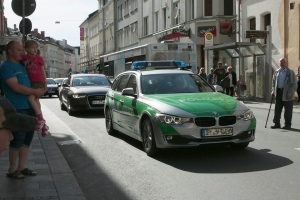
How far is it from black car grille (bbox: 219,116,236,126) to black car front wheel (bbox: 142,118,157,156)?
3.78 ft

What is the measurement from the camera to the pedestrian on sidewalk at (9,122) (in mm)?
3666

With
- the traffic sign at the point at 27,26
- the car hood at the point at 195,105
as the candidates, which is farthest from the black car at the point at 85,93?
the car hood at the point at 195,105

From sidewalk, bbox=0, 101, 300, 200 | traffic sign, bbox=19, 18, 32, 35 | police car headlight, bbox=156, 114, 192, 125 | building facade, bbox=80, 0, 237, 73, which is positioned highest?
building facade, bbox=80, 0, 237, 73

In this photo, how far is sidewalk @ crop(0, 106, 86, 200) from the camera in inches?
237

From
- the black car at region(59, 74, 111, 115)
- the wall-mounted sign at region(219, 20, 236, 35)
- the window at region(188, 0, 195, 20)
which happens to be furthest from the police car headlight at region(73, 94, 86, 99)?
the window at region(188, 0, 195, 20)

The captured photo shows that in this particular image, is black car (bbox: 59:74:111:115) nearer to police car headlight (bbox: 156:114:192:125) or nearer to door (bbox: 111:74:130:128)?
door (bbox: 111:74:130:128)

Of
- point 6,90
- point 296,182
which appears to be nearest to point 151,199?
Result: point 296,182

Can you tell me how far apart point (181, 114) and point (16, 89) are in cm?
274

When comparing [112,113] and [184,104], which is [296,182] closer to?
[184,104]

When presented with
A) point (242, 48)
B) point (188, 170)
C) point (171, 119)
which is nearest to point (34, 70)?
point (171, 119)

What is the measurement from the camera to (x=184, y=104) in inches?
340

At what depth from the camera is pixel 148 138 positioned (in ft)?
29.6

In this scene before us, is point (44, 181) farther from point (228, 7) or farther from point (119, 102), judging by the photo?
point (228, 7)

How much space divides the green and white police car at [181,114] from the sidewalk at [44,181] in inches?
61.5
